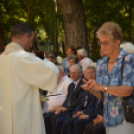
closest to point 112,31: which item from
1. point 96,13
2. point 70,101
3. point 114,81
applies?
point 114,81

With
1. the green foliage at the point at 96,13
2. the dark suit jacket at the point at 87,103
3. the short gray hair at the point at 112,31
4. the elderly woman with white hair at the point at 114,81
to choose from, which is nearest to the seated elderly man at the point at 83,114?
the dark suit jacket at the point at 87,103

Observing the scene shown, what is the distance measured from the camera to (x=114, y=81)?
3.27 m

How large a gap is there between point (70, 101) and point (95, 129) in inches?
46.1

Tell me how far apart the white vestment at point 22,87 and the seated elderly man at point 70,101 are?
184cm

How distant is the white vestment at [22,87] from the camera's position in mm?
3850

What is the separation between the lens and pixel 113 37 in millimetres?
3334

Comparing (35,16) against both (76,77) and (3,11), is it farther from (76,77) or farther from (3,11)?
(76,77)

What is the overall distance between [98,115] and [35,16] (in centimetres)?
1918

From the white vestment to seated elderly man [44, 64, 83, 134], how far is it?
1844mm

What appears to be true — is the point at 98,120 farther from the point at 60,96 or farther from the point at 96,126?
the point at 60,96

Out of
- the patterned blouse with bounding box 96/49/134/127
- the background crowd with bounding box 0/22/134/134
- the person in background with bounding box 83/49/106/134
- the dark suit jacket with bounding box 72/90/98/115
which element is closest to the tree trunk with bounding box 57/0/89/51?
the background crowd with bounding box 0/22/134/134

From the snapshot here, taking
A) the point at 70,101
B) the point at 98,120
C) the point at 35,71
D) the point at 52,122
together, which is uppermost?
the point at 35,71

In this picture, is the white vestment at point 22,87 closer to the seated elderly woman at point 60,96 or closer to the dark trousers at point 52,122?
the dark trousers at point 52,122

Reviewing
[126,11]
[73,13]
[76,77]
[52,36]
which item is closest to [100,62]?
[76,77]
